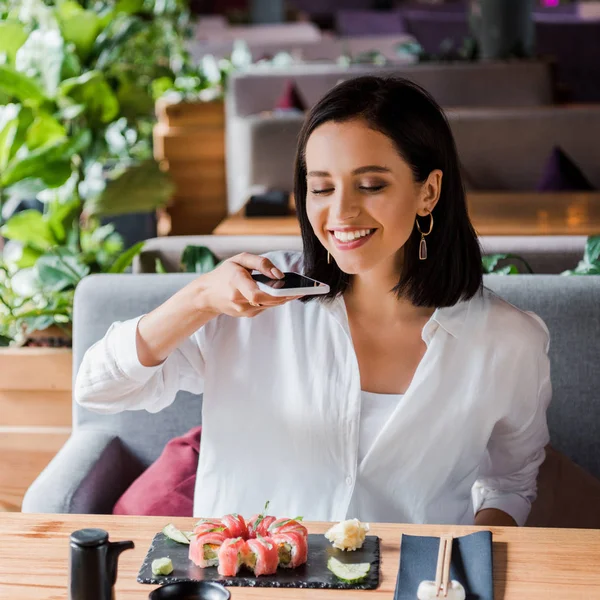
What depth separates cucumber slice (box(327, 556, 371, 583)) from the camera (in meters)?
1.28

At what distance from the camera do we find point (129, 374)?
1.62 metres

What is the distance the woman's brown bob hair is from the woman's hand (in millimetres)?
200

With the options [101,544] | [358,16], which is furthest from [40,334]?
[358,16]

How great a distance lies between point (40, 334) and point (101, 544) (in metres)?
1.61

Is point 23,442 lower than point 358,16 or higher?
lower

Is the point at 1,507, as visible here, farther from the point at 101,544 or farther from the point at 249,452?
the point at 101,544

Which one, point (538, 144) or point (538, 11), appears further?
point (538, 11)

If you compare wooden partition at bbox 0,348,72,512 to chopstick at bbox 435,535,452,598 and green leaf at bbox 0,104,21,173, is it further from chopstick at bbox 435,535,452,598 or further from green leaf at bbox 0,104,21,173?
chopstick at bbox 435,535,452,598

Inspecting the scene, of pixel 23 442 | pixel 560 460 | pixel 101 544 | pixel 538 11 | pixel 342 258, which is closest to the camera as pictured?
pixel 101 544

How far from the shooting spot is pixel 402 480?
66.1 inches

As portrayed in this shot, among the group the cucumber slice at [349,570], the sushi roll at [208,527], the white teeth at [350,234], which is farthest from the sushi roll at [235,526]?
the white teeth at [350,234]

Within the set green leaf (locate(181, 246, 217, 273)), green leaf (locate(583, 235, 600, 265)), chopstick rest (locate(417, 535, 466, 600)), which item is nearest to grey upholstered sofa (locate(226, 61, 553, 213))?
green leaf (locate(181, 246, 217, 273))

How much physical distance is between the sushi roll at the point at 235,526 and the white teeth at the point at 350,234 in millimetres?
468

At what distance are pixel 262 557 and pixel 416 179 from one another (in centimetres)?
67
